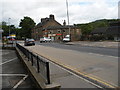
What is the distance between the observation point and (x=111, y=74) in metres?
7.42

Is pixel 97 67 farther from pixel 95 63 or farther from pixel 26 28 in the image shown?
pixel 26 28

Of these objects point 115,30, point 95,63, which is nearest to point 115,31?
point 115,30

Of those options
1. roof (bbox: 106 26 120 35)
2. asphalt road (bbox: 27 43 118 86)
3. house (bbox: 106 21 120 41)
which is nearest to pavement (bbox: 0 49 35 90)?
asphalt road (bbox: 27 43 118 86)

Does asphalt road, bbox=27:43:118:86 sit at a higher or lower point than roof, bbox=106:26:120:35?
lower

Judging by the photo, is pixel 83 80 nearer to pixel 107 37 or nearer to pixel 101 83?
pixel 101 83

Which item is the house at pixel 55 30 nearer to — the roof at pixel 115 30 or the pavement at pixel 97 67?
the roof at pixel 115 30

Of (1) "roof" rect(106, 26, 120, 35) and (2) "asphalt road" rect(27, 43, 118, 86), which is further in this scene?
(1) "roof" rect(106, 26, 120, 35)

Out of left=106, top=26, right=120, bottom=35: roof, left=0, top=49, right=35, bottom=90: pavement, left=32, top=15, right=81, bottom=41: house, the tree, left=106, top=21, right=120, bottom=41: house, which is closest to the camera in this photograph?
left=0, top=49, right=35, bottom=90: pavement

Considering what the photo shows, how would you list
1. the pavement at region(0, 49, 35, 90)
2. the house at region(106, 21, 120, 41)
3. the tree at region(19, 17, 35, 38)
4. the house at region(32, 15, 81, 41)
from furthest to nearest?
the tree at region(19, 17, 35, 38), the house at region(32, 15, 81, 41), the house at region(106, 21, 120, 41), the pavement at region(0, 49, 35, 90)

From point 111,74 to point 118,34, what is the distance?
4418cm

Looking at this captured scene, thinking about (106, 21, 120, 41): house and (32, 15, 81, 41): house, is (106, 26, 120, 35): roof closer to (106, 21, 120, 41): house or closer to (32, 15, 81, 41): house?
(106, 21, 120, 41): house

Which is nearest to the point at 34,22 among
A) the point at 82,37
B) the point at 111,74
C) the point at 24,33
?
the point at 24,33

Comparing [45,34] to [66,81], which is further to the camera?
[45,34]

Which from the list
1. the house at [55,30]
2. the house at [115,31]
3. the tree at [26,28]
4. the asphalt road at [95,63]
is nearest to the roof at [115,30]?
the house at [115,31]
